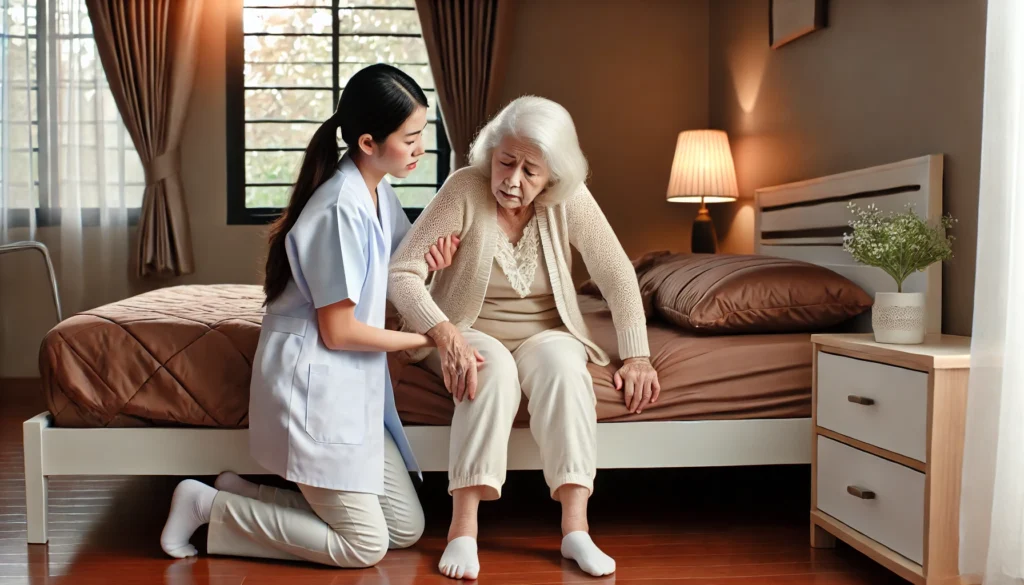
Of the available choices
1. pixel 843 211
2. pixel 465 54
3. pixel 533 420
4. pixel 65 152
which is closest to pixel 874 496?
pixel 533 420

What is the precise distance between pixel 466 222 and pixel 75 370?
38.5 inches

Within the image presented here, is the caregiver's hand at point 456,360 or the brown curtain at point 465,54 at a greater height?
the brown curtain at point 465,54

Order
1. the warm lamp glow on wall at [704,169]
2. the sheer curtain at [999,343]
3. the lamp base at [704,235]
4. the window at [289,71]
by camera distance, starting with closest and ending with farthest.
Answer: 1. the sheer curtain at [999,343]
2. the warm lamp glow on wall at [704,169]
3. the lamp base at [704,235]
4. the window at [289,71]

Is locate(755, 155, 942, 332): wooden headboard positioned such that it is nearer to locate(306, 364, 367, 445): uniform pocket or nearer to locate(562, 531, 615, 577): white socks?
locate(562, 531, 615, 577): white socks

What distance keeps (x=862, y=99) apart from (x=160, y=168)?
10.5ft

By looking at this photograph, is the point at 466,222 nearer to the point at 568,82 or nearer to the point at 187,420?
the point at 187,420

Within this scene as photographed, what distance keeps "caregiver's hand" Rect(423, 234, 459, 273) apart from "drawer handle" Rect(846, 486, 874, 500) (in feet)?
3.40

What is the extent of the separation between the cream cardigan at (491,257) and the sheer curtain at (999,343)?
2.42 ft

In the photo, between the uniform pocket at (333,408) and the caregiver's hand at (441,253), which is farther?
the caregiver's hand at (441,253)

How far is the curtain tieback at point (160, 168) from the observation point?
4.38 meters

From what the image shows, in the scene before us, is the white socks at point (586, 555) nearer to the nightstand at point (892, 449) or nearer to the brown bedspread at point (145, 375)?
the nightstand at point (892, 449)

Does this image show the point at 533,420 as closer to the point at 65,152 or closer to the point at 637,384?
the point at 637,384

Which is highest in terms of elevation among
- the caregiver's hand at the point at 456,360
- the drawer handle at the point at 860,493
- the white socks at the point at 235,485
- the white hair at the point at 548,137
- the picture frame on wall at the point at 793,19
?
the picture frame on wall at the point at 793,19

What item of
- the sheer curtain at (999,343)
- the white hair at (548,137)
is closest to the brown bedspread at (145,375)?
the white hair at (548,137)
